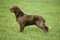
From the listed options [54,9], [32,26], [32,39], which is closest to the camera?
[32,39]

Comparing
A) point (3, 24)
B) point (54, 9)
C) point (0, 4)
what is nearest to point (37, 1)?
point (54, 9)

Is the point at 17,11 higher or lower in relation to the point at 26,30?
higher

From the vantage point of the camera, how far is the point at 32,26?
1324 mm

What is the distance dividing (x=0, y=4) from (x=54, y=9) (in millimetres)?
461

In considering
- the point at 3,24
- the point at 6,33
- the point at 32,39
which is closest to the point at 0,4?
the point at 3,24

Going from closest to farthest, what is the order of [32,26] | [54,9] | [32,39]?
[32,39] < [32,26] < [54,9]

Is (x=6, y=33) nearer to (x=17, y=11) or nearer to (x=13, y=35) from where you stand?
(x=13, y=35)

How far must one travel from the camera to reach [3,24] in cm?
135

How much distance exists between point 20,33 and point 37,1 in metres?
0.46

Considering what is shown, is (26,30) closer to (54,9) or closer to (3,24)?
(3,24)

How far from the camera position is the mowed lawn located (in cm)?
125

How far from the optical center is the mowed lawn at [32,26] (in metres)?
1.25

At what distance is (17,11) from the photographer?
1.29 m

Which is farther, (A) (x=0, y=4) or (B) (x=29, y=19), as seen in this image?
(A) (x=0, y=4)
